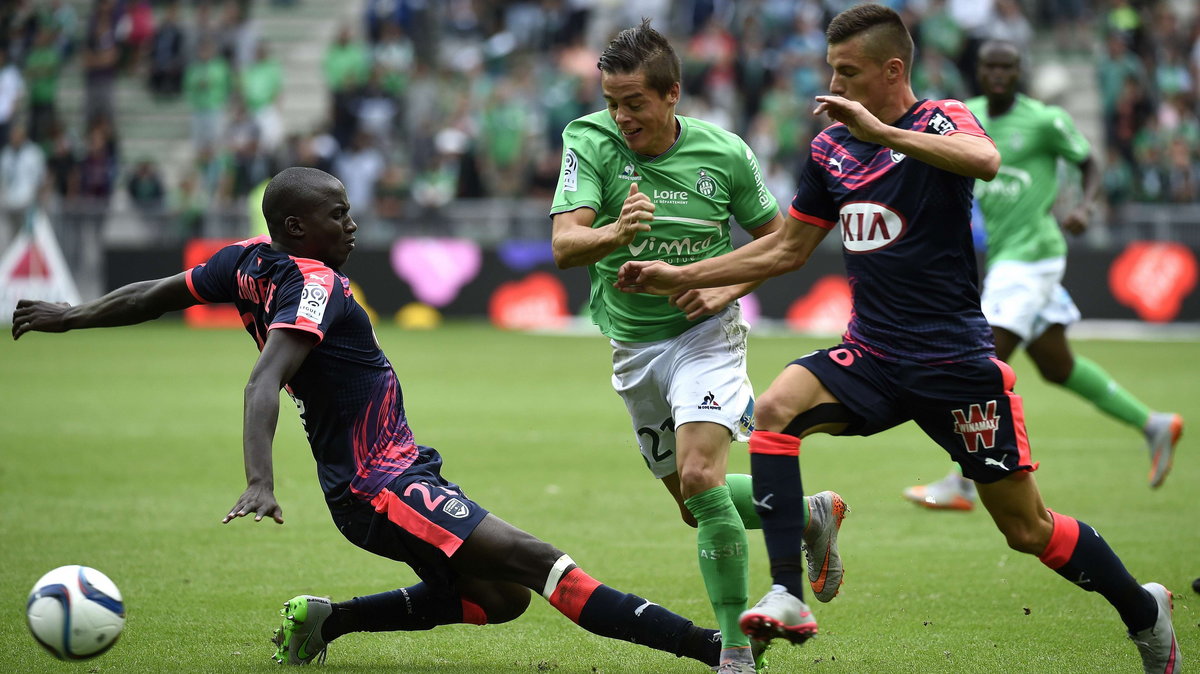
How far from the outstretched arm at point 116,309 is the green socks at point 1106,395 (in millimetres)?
6025

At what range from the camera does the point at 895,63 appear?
16.3ft

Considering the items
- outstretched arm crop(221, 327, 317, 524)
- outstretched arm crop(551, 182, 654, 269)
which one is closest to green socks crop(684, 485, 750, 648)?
outstretched arm crop(551, 182, 654, 269)

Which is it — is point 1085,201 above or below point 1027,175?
below

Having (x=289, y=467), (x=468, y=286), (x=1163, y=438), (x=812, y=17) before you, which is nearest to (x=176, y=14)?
(x=468, y=286)

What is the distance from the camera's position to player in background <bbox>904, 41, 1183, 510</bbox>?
28.9 ft

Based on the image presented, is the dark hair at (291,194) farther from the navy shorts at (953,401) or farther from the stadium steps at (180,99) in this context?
the stadium steps at (180,99)

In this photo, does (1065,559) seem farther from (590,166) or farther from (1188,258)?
(1188,258)

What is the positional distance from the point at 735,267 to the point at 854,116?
78cm

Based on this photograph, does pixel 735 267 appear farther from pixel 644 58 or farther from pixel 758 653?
pixel 758 653

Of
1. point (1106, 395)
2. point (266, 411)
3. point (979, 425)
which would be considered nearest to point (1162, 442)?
point (1106, 395)

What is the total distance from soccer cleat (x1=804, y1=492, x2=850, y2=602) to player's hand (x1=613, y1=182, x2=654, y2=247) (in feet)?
4.13

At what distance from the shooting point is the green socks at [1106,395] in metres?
9.04

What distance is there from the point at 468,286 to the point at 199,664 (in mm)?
16373

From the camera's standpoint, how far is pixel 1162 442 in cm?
884
